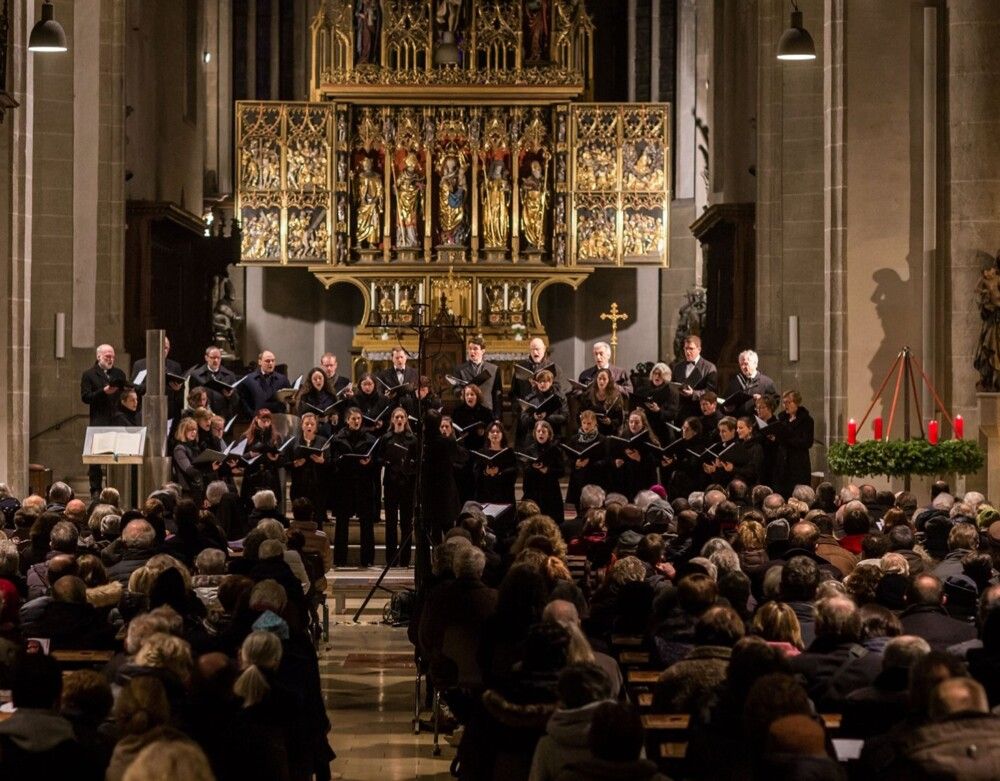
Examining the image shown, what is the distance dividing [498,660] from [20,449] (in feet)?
31.5

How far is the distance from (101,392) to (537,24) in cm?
921

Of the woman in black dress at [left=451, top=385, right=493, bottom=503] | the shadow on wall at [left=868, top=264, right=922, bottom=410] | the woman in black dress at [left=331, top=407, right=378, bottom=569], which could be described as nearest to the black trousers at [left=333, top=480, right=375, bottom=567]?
the woman in black dress at [left=331, top=407, right=378, bottom=569]

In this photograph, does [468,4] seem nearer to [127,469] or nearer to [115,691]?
[127,469]

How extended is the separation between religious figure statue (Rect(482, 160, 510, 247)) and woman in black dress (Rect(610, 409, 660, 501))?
7.85 meters

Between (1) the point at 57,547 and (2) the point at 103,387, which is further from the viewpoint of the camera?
(2) the point at 103,387

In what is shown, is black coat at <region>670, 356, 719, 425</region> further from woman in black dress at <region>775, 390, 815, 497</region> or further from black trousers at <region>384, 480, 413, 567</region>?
black trousers at <region>384, 480, 413, 567</region>

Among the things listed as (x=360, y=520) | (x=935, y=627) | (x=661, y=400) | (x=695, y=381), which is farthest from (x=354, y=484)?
(x=935, y=627)

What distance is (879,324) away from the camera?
699 inches

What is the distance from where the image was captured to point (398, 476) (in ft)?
51.5

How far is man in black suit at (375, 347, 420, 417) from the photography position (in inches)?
652

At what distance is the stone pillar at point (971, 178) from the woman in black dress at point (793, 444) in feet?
4.17

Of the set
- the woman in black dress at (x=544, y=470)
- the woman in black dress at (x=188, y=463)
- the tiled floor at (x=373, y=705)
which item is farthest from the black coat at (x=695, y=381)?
the woman in black dress at (x=188, y=463)

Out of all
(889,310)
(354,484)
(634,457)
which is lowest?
(354,484)

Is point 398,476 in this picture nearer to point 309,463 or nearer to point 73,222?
point 309,463
